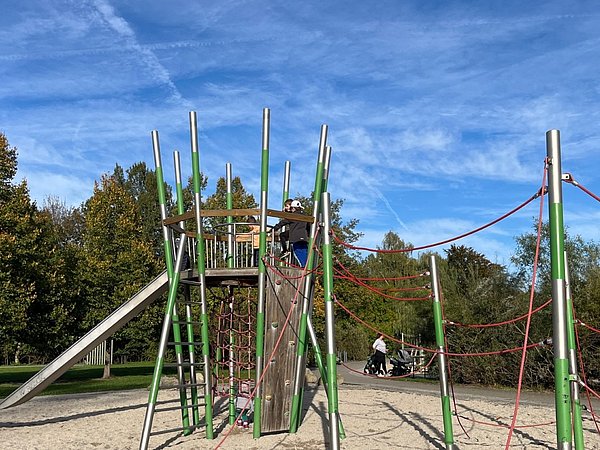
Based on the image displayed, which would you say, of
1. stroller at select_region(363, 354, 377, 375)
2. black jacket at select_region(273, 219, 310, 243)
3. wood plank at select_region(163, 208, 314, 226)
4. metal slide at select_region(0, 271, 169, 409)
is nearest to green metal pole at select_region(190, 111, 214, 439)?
wood plank at select_region(163, 208, 314, 226)

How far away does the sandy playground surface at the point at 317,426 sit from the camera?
765 centimetres

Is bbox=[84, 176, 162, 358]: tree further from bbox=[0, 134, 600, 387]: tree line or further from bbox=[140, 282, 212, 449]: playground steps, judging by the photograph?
bbox=[140, 282, 212, 449]: playground steps

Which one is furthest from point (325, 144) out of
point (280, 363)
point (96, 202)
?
point (96, 202)

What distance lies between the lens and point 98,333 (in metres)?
8.45

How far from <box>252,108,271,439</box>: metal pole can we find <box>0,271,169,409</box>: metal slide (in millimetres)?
1456

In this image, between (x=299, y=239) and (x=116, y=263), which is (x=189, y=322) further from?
(x=116, y=263)

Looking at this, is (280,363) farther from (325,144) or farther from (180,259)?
(325,144)

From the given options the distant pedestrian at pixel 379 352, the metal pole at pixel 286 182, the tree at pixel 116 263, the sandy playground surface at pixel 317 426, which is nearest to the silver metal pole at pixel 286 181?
the metal pole at pixel 286 182

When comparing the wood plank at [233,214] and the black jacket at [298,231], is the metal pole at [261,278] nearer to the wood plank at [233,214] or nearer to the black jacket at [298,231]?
the wood plank at [233,214]

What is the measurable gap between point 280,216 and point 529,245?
13880 mm

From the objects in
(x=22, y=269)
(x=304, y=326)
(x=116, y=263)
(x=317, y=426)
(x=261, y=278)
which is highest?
(x=116, y=263)

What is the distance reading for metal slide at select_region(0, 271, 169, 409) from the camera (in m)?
8.37

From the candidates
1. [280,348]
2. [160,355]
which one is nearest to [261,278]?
[280,348]

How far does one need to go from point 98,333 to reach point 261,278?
2510mm
